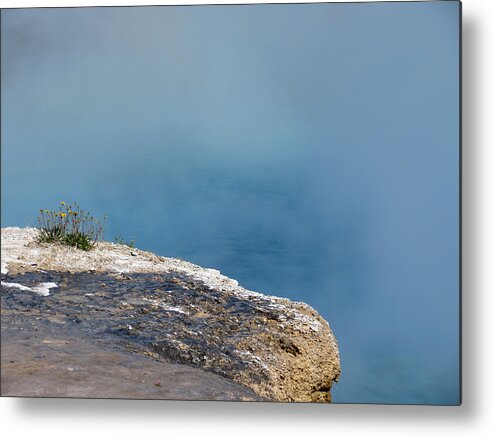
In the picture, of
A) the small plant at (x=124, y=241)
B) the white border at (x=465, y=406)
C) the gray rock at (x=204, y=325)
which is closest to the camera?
the white border at (x=465, y=406)

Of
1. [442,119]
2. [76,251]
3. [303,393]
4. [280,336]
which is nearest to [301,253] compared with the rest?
[280,336]

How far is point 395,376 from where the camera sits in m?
3.65

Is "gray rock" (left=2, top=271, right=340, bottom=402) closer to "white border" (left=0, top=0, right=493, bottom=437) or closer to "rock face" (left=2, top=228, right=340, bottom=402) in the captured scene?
"rock face" (left=2, top=228, right=340, bottom=402)

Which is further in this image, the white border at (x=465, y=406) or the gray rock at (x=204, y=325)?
the gray rock at (x=204, y=325)

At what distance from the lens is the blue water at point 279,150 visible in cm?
364

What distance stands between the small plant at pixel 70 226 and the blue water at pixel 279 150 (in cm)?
6

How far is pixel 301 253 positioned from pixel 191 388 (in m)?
0.89

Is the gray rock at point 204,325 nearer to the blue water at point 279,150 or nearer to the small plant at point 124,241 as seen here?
the blue water at point 279,150

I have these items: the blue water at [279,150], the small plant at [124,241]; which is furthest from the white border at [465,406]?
the small plant at [124,241]

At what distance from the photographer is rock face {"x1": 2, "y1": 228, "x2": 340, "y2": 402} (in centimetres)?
375

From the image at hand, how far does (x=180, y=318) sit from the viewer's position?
12.8 feet

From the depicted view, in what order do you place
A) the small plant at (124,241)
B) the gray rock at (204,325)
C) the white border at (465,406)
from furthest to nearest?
the small plant at (124,241), the gray rock at (204,325), the white border at (465,406)

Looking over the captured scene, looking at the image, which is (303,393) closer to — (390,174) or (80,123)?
(390,174)

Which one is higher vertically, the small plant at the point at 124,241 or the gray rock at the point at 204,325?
the small plant at the point at 124,241
